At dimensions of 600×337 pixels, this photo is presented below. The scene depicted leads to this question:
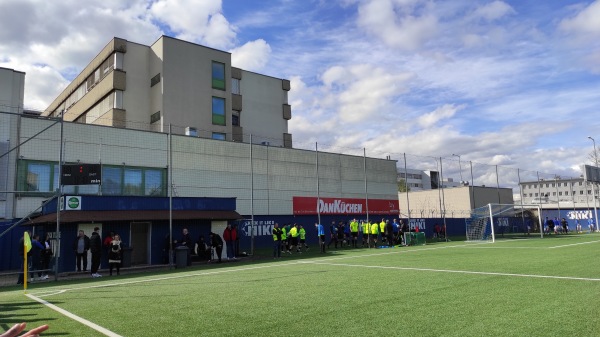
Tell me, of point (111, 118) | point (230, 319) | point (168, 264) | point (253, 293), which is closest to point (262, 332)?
point (230, 319)

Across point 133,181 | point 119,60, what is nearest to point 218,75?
point 119,60

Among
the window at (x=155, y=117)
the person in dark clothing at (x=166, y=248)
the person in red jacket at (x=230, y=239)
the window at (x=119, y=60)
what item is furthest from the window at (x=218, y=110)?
the person in dark clothing at (x=166, y=248)

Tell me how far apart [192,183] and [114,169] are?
487 cm

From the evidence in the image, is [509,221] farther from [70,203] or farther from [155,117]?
[70,203]

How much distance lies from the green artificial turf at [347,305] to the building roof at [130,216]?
23.0 feet

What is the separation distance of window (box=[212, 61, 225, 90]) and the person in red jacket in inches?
732

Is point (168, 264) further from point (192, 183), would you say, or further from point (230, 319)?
point (230, 319)

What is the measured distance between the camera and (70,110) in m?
43.8

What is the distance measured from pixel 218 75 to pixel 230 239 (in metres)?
20.3

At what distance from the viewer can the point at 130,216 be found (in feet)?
67.2

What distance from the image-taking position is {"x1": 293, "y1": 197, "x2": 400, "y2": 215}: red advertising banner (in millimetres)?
34562

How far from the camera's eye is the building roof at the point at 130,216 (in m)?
18.9

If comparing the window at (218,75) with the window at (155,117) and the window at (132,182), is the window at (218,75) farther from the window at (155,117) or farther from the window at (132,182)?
the window at (132,182)

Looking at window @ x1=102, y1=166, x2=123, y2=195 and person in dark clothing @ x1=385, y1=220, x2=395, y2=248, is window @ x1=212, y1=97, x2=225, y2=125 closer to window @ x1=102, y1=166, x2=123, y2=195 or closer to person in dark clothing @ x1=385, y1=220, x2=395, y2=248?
window @ x1=102, y1=166, x2=123, y2=195
